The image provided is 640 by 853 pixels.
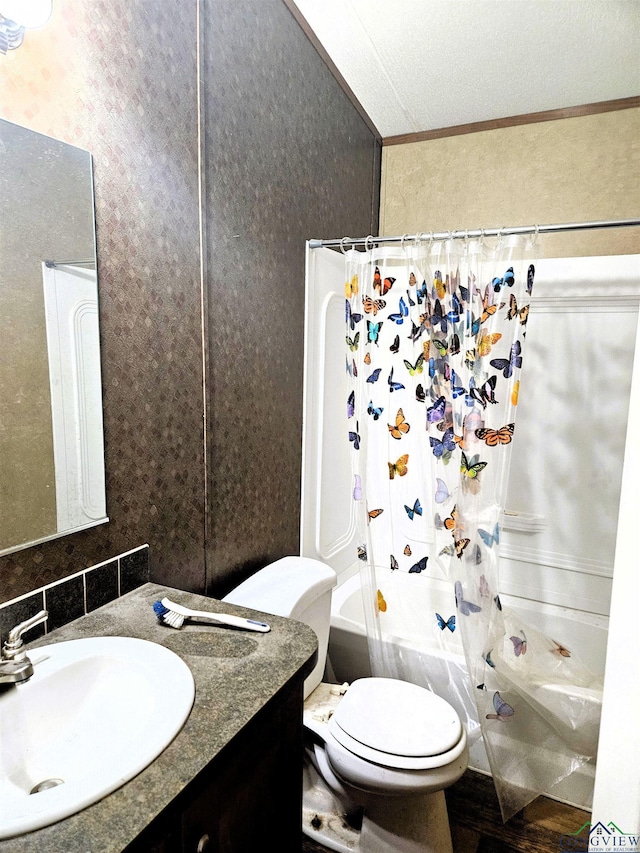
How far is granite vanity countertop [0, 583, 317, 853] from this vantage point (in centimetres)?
60

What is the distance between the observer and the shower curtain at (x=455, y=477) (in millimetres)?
1697

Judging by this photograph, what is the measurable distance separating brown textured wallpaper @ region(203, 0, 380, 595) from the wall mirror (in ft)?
1.44

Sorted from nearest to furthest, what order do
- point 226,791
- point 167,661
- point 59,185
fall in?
1. point 226,791
2. point 167,661
3. point 59,185

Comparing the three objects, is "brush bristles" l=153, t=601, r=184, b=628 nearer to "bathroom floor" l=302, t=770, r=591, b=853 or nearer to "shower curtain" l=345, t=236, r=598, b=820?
"shower curtain" l=345, t=236, r=598, b=820

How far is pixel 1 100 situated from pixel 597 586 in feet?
9.09

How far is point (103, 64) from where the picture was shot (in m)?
1.13

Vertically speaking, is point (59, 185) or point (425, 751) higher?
point (59, 185)

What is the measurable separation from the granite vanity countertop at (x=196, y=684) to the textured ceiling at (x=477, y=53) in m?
2.07

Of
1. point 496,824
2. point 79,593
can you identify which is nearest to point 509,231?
point 79,593

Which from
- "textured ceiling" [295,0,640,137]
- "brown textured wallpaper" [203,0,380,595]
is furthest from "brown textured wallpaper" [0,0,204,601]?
"textured ceiling" [295,0,640,137]

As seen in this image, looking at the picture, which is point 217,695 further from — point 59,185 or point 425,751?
point 59,185

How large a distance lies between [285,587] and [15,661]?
87cm

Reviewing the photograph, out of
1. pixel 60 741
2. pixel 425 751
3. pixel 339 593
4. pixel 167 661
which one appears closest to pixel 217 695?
pixel 167 661

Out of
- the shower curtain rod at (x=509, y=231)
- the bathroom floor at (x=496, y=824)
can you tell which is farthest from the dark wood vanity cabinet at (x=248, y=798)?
the shower curtain rod at (x=509, y=231)
